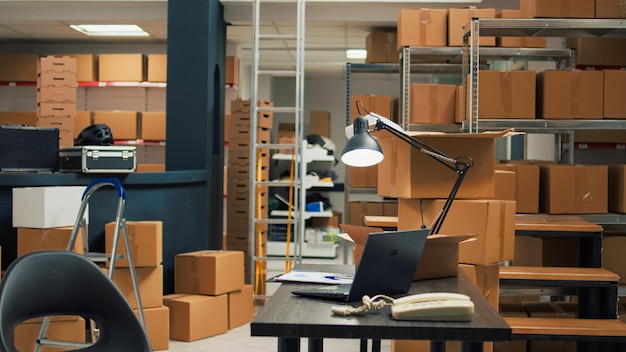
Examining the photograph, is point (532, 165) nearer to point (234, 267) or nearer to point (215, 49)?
point (234, 267)

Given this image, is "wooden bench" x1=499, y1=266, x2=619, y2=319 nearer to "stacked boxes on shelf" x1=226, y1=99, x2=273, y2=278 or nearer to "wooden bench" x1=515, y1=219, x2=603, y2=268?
"wooden bench" x1=515, y1=219, x2=603, y2=268

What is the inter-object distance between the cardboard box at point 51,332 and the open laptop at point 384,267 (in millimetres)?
2657

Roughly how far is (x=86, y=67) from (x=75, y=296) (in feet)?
24.1

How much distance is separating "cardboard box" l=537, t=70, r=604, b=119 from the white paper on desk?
256cm

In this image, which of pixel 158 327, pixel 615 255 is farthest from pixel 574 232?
pixel 158 327

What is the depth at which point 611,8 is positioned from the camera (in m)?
4.96

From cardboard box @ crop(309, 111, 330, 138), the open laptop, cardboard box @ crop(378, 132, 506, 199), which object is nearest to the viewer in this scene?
the open laptop

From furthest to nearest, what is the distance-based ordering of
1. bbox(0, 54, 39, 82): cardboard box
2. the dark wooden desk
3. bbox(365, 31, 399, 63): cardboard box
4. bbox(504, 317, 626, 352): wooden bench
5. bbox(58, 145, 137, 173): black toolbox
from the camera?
bbox(0, 54, 39, 82): cardboard box → bbox(365, 31, 399, 63): cardboard box → bbox(58, 145, 137, 173): black toolbox → bbox(504, 317, 626, 352): wooden bench → the dark wooden desk

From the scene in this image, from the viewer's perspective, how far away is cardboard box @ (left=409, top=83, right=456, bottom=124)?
6.15 m

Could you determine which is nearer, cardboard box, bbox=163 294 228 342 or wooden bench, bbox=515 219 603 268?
wooden bench, bbox=515 219 603 268

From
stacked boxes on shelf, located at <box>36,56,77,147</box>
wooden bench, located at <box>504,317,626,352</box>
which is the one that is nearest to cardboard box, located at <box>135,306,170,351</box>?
wooden bench, located at <box>504,317,626,352</box>

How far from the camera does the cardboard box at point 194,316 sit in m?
5.74

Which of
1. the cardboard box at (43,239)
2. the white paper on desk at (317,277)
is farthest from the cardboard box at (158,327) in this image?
the white paper on desk at (317,277)

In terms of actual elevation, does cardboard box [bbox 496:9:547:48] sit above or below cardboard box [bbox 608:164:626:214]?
above
